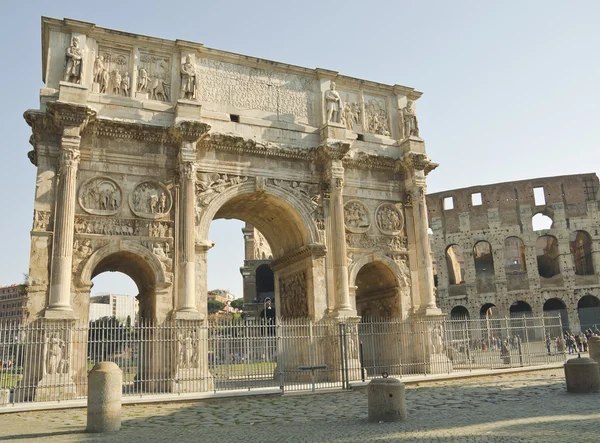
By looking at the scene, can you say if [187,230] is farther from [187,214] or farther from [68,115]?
[68,115]

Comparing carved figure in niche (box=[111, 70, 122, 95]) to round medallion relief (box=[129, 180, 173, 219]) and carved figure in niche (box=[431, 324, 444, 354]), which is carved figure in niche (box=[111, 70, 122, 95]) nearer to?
round medallion relief (box=[129, 180, 173, 219])

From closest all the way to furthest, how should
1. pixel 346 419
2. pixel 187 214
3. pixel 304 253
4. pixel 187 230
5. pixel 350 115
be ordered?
pixel 346 419, pixel 187 230, pixel 187 214, pixel 304 253, pixel 350 115

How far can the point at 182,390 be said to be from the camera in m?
13.3

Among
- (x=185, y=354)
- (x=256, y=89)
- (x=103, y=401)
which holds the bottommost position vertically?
(x=103, y=401)

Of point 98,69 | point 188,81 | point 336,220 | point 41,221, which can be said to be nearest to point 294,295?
point 336,220

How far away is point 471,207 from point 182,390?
30.2 metres

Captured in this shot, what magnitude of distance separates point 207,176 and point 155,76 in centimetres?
329

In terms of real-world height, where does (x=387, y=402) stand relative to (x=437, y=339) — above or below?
below

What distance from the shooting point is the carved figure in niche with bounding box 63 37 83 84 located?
14430mm

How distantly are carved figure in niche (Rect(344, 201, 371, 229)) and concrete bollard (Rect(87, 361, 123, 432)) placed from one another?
10544 mm

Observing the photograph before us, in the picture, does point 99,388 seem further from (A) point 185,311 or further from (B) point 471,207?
(B) point 471,207

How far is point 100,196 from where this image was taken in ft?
47.9

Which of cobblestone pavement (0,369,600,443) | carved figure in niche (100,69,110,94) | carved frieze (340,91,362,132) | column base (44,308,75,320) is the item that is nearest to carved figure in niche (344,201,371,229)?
carved frieze (340,91,362,132)

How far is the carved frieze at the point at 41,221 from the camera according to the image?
44.9ft
